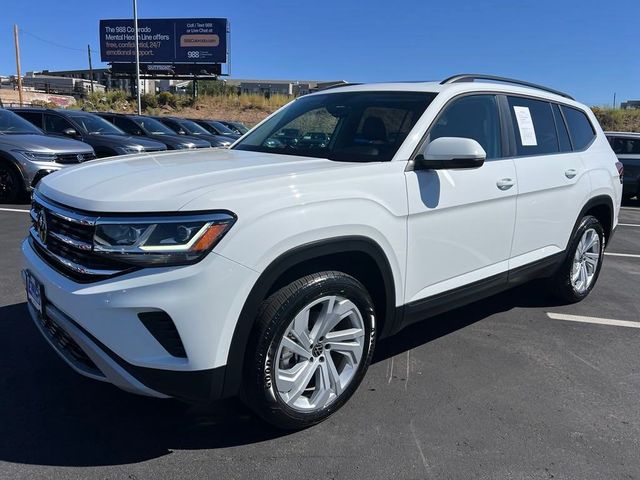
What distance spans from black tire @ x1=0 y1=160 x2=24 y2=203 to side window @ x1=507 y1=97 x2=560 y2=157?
7.86m

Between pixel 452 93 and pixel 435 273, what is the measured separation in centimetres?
119

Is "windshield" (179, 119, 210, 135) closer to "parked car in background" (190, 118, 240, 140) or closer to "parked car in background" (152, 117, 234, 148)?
"parked car in background" (152, 117, 234, 148)

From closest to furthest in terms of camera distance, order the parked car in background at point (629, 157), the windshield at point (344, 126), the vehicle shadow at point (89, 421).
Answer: the vehicle shadow at point (89, 421) → the windshield at point (344, 126) → the parked car in background at point (629, 157)

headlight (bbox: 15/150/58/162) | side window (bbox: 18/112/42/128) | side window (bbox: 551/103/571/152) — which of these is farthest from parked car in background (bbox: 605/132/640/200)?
side window (bbox: 18/112/42/128)

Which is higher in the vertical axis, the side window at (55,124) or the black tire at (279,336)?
the side window at (55,124)

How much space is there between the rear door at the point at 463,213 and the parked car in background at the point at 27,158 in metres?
7.28

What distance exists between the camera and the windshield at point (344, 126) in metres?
3.31

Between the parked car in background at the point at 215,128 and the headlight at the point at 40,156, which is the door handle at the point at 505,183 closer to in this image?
the headlight at the point at 40,156

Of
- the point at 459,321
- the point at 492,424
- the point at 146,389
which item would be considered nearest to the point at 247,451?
the point at 146,389

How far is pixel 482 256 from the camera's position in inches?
142

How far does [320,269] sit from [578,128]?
3.33 m

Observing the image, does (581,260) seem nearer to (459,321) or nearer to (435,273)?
(459,321)

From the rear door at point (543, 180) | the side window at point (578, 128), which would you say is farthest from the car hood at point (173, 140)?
the rear door at point (543, 180)

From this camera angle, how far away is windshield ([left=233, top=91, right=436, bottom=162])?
331 cm
